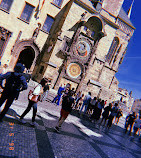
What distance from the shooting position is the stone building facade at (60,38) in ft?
48.1

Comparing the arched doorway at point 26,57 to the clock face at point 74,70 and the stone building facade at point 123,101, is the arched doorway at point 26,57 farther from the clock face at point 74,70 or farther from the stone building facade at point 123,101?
the stone building facade at point 123,101

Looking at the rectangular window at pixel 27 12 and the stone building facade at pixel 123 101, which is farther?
the stone building facade at pixel 123 101

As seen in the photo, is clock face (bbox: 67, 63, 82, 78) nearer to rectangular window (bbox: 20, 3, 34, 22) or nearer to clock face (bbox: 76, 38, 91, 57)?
clock face (bbox: 76, 38, 91, 57)

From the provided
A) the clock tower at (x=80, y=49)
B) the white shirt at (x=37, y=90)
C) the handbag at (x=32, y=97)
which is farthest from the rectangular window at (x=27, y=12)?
the handbag at (x=32, y=97)

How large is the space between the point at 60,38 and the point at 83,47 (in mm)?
3420

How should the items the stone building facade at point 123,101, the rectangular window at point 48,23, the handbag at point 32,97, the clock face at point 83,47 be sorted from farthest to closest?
the stone building facade at point 123,101
the clock face at point 83,47
the rectangular window at point 48,23
the handbag at point 32,97

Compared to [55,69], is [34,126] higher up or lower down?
lower down

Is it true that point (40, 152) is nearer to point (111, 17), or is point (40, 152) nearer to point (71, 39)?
point (71, 39)

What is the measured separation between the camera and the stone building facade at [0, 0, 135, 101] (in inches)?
577

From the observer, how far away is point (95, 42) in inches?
672

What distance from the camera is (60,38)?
1504cm

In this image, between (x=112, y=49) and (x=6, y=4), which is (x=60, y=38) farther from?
(x=112, y=49)

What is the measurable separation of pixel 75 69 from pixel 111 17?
33.2 feet

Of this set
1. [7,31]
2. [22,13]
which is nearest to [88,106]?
[7,31]
